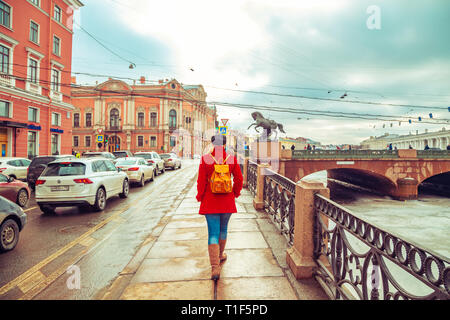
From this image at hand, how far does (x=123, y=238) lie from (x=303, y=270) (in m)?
3.78

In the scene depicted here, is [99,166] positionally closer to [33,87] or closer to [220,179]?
[220,179]

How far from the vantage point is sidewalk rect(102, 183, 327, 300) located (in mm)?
2924

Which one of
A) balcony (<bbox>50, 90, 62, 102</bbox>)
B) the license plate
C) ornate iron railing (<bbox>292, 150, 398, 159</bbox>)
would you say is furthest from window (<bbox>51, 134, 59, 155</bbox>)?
ornate iron railing (<bbox>292, 150, 398, 159</bbox>)

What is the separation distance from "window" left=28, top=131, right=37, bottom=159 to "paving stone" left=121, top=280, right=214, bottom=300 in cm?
2467

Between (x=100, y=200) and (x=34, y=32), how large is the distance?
2309 centimetres

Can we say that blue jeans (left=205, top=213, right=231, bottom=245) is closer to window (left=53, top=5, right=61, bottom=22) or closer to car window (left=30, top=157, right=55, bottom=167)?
car window (left=30, top=157, right=55, bottom=167)

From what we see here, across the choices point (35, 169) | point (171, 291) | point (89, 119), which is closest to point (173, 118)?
point (89, 119)

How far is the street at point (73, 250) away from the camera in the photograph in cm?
339

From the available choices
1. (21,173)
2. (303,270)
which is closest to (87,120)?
(21,173)

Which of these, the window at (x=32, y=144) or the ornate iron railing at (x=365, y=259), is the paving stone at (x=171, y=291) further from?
the window at (x=32, y=144)
